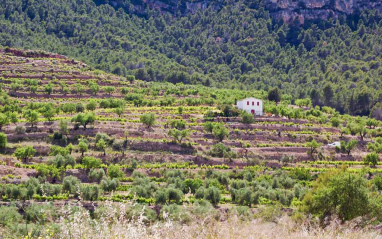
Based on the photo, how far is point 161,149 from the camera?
60.0 metres

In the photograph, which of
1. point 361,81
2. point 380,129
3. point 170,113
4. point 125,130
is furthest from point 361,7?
point 125,130

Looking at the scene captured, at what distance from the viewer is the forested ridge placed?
396 ft

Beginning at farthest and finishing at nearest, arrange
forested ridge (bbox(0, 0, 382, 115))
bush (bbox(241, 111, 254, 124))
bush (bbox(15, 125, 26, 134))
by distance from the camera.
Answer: forested ridge (bbox(0, 0, 382, 115)), bush (bbox(241, 111, 254, 124)), bush (bbox(15, 125, 26, 134))

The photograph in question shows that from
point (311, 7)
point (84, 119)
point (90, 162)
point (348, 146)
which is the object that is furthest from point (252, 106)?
point (311, 7)

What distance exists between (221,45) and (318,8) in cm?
4266

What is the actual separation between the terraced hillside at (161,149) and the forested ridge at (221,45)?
3181 centimetres

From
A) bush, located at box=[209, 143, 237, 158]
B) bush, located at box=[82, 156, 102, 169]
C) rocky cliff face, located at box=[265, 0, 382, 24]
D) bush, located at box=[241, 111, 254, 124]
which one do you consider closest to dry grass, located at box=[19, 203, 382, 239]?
bush, located at box=[82, 156, 102, 169]

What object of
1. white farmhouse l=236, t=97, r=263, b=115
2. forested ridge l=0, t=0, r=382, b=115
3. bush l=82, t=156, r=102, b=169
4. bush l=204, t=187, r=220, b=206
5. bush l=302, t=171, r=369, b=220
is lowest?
bush l=204, t=187, r=220, b=206

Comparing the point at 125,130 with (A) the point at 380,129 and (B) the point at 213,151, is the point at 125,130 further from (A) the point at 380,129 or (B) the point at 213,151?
(A) the point at 380,129

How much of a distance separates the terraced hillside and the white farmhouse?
136cm

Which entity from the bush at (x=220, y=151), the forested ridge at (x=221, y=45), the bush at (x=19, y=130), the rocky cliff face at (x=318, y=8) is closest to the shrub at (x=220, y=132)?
the bush at (x=220, y=151)

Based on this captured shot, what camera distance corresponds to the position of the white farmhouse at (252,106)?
7800cm

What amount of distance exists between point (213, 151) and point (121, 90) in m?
38.1

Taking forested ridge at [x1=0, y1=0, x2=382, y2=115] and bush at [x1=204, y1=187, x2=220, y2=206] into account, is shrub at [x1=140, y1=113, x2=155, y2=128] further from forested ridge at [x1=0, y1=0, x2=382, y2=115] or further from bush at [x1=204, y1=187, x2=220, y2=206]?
forested ridge at [x1=0, y1=0, x2=382, y2=115]
